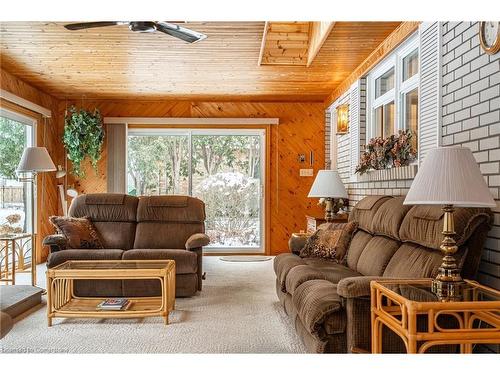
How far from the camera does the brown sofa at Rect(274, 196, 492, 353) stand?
2.64 meters

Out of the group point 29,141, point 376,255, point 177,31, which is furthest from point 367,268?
point 29,141

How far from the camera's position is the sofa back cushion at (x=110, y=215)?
5367 millimetres

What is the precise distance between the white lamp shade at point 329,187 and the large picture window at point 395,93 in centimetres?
67

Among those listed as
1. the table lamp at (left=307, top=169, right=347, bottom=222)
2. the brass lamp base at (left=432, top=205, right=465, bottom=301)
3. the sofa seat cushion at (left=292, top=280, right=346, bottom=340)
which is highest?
Result: the table lamp at (left=307, top=169, right=347, bottom=222)

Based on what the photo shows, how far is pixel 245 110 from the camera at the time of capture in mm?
8148

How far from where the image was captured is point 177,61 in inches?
227

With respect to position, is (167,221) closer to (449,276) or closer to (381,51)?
(381,51)

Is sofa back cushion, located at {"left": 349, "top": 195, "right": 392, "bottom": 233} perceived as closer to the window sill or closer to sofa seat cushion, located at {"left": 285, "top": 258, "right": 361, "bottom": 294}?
the window sill

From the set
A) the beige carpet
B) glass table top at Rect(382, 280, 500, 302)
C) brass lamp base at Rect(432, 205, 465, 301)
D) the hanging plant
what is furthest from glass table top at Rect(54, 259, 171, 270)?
the hanging plant

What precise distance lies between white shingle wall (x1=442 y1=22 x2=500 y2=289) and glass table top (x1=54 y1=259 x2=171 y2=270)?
245 centimetres

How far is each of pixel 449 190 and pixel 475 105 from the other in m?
1.01

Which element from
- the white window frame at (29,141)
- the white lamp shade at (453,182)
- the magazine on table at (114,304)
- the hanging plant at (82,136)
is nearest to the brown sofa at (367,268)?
the white lamp shade at (453,182)
